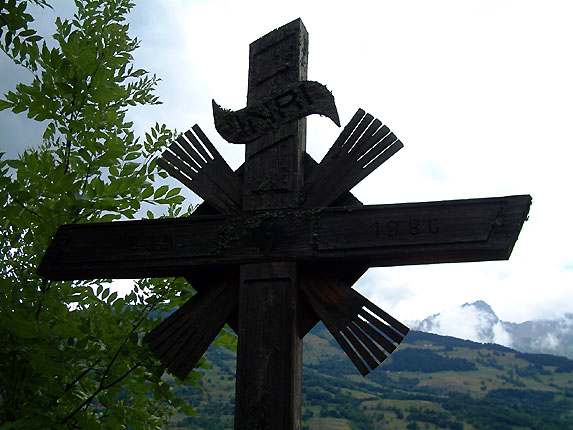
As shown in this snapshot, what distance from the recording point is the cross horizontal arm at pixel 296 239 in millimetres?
2918

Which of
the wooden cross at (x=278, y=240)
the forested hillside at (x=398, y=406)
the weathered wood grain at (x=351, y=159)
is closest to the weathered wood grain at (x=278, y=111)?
the wooden cross at (x=278, y=240)

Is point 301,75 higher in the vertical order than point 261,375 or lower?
higher

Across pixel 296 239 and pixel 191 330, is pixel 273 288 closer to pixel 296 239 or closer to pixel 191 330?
pixel 296 239

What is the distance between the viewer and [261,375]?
9.86ft

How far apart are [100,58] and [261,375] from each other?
8.68ft

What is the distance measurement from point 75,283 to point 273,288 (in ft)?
7.15

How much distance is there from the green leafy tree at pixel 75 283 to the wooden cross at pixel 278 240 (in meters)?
0.35

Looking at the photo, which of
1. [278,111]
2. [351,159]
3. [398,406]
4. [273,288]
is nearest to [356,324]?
[273,288]

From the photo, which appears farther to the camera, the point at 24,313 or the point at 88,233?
the point at 88,233

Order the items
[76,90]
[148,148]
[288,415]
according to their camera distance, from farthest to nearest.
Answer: [148,148]
[76,90]
[288,415]

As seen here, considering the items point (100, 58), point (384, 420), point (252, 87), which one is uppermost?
point (384, 420)

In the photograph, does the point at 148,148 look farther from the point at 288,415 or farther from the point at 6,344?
the point at 288,415

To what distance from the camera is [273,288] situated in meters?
3.12

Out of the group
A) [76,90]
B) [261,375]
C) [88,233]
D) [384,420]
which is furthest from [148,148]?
[384,420]
